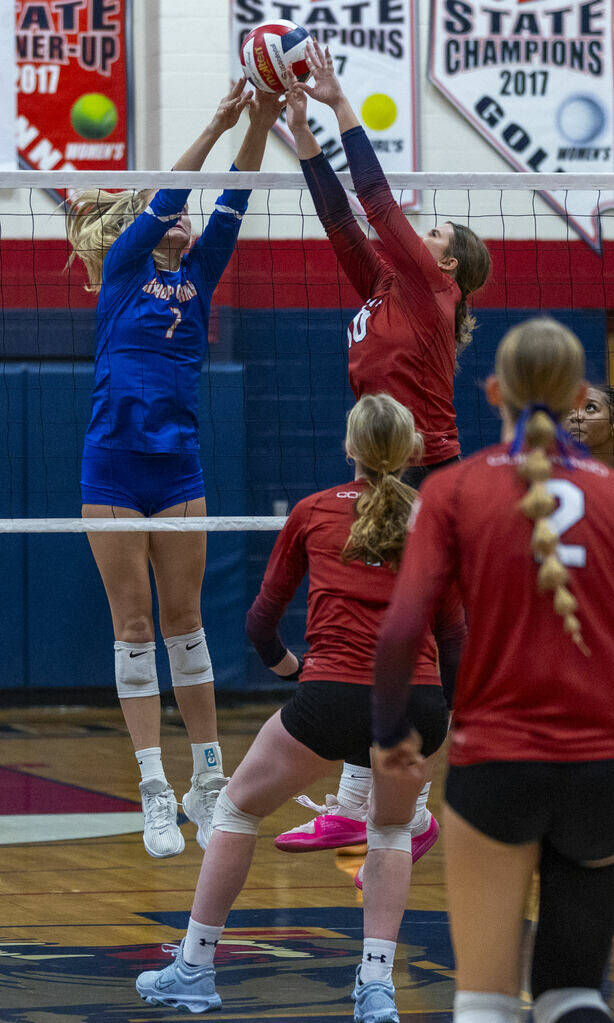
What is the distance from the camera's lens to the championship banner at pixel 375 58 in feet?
31.9

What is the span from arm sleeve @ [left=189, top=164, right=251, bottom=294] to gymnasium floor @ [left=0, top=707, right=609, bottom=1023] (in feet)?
6.95

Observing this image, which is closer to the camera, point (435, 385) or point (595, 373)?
point (435, 385)

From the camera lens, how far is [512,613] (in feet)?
7.41

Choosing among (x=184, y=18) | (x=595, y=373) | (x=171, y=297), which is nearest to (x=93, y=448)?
(x=171, y=297)

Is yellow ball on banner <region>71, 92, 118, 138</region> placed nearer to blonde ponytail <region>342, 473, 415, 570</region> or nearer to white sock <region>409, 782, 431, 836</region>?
white sock <region>409, 782, 431, 836</region>

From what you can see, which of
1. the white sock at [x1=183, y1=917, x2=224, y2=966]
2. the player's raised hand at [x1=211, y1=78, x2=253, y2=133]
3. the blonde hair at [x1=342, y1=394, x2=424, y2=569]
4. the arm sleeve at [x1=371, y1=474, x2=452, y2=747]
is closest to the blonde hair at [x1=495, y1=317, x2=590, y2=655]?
the arm sleeve at [x1=371, y1=474, x2=452, y2=747]

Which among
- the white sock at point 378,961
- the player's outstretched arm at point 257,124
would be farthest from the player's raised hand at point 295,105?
the white sock at point 378,961

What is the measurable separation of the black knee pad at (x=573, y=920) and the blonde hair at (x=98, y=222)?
3032mm

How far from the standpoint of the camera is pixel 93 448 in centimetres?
460

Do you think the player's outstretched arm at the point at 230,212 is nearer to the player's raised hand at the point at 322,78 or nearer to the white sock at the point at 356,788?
the player's raised hand at the point at 322,78

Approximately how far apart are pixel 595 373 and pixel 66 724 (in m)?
4.08

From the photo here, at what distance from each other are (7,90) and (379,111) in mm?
3236

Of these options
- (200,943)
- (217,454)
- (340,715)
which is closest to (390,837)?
(340,715)

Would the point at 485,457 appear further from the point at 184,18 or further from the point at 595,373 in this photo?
the point at 184,18
